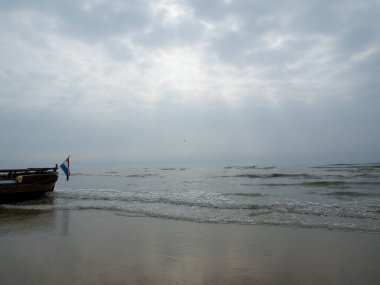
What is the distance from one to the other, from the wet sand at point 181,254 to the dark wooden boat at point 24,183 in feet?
23.1

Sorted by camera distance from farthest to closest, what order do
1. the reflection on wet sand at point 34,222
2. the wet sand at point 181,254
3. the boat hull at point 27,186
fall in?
the boat hull at point 27,186
the reflection on wet sand at point 34,222
the wet sand at point 181,254

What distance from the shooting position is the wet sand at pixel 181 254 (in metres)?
4.75

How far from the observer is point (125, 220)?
31.9 feet

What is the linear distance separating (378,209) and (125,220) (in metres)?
9.14

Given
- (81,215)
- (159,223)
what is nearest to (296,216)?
(159,223)

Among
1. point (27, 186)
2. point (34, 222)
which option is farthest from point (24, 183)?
point (34, 222)

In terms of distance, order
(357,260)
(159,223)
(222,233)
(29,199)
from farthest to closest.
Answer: (29,199) < (159,223) < (222,233) < (357,260)

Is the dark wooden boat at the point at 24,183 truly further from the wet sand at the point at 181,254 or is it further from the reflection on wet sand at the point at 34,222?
the wet sand at the point at 181,254

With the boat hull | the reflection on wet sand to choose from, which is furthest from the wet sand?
the boat hull

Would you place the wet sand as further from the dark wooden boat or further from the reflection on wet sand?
the dark wooden boat

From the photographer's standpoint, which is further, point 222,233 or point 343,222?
point 343,222

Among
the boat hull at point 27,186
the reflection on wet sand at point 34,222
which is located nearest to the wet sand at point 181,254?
the reflection on wet sand at point 34,222

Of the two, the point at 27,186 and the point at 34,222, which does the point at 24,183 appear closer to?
the point at 27,186

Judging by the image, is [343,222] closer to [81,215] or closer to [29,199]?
[81,215]
